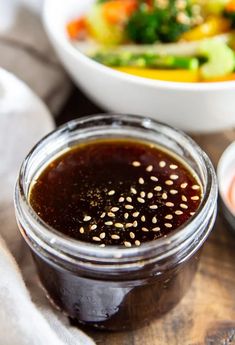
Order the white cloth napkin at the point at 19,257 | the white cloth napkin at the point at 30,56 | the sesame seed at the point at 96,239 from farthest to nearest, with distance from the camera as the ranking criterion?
1. the white cloth napkin at the point at 30,56
2. the sesame seed at the point at 96,239
3. the white cloth napkin at the point at 19,257

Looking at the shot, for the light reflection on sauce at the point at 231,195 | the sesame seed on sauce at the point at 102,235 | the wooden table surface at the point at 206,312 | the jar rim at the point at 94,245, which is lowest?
the wooden table surface at the point at 206,312

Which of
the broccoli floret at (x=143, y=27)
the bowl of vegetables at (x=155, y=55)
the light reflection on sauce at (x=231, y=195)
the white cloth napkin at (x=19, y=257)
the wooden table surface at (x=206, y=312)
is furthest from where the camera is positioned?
the broccoli floret at (x=143, y=27)

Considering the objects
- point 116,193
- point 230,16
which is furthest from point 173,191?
point 230,16

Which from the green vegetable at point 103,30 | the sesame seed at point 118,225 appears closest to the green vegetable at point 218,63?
the green vegetable at point 103,30

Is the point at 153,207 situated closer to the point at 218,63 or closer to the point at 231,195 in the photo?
the point at 231,195

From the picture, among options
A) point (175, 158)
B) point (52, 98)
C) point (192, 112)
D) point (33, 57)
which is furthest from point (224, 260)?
point (33, 57)

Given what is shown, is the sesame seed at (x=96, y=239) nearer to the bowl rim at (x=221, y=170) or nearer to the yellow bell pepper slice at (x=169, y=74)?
the bowl rim at (x=221, y=170)

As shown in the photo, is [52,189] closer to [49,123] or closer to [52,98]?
[49,123]
